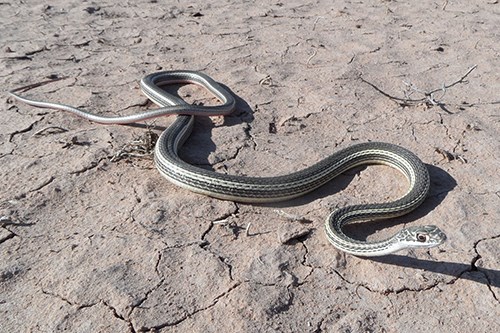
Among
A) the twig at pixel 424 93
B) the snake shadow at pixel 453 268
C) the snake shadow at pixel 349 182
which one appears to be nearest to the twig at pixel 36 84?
the snake shadow at pixel 349 182

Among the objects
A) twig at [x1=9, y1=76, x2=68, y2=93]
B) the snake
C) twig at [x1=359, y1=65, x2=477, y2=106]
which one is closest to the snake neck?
the snake

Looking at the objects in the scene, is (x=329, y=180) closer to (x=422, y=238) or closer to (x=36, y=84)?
(x=422, y=238)

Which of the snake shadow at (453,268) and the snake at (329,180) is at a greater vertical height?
the snake at (329,180)

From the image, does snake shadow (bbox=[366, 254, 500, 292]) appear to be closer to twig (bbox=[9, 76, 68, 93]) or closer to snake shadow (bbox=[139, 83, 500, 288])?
snake shadow (bbox=[139, 83, 500, 288])

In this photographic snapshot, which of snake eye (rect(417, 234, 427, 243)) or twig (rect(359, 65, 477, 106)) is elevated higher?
snake eye (rect(417, 234, 427, 243))

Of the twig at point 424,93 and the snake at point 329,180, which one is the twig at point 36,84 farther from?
the twig at point 424,93

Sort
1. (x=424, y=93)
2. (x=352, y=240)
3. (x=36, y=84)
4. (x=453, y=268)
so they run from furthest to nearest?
(x=36, y=84) → (x=424, y=93) → (x=352, y=240) → (x=453, y=268)

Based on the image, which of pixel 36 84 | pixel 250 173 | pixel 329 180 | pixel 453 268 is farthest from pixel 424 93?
pixel 36 84
